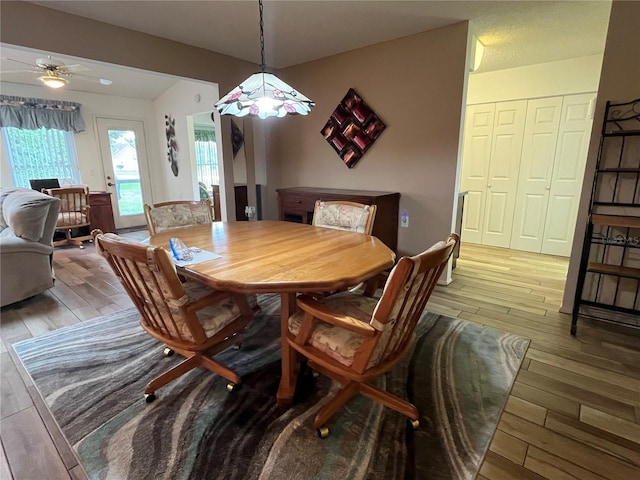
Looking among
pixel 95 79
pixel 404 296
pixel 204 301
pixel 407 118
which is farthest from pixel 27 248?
pixel 407 118

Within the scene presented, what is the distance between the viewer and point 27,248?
287cm

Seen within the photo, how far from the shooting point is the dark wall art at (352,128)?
11.3ft

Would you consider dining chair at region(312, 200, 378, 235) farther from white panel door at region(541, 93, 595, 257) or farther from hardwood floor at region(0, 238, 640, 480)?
white panel door at region(541, 93, 595, 257)

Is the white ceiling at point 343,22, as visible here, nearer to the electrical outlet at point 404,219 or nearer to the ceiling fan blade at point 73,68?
the ceiling fan blade at point 73,68

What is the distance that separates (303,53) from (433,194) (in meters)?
2.06

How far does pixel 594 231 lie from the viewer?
8.38 ft

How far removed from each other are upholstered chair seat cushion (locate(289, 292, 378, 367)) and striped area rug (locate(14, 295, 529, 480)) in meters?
0.41

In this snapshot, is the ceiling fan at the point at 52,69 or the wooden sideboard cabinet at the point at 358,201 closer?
the wooden sideboard cabinet at the point at 358,201

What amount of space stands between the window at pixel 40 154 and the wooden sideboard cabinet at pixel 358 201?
163 inches

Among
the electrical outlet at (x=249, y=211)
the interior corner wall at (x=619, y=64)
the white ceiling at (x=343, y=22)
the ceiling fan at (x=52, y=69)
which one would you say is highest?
the white ceiling at (x=343, y=22)

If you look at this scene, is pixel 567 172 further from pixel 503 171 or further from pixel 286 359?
pixel 286 359

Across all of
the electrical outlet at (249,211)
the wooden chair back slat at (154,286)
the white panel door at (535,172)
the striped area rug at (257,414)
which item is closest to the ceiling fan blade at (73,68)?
the electrical outlet at (249,211)

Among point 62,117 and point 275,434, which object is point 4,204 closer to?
point 62,117

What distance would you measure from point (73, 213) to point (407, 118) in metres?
4.93
